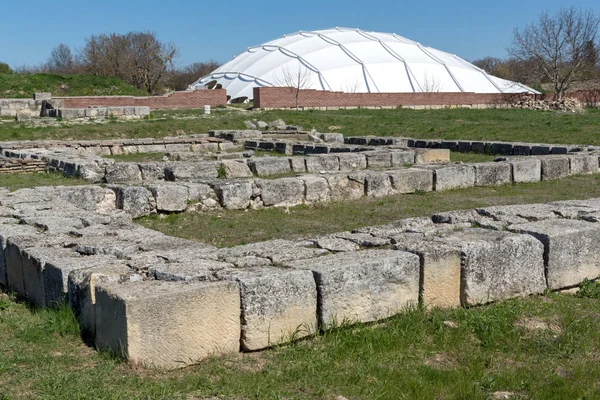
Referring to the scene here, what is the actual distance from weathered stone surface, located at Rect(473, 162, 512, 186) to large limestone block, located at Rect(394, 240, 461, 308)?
8.06 meters

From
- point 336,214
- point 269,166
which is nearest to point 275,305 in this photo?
point 336,214

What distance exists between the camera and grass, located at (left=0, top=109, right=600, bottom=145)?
21844mm

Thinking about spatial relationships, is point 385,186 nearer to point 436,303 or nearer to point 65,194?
point 65,194

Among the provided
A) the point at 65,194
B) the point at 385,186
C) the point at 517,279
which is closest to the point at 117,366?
the point at 517,279

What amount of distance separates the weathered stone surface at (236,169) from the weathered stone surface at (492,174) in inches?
173

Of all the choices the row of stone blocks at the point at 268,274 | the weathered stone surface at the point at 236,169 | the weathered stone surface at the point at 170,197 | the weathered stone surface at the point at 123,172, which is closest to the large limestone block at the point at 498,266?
the row of stone blocks at the point at 268,274

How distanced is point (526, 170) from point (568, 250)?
810cm

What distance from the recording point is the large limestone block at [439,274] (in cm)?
556

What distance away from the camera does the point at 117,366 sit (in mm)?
4520

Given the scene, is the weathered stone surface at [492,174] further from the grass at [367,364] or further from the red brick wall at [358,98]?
the red brick wall at [358,98]

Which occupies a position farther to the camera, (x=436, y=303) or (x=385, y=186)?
(x=385, y=186)

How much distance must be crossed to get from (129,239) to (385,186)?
6.85 metres

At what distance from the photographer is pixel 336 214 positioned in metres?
10.9

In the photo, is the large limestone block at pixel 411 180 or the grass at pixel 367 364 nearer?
the grass at pixel 367 364
